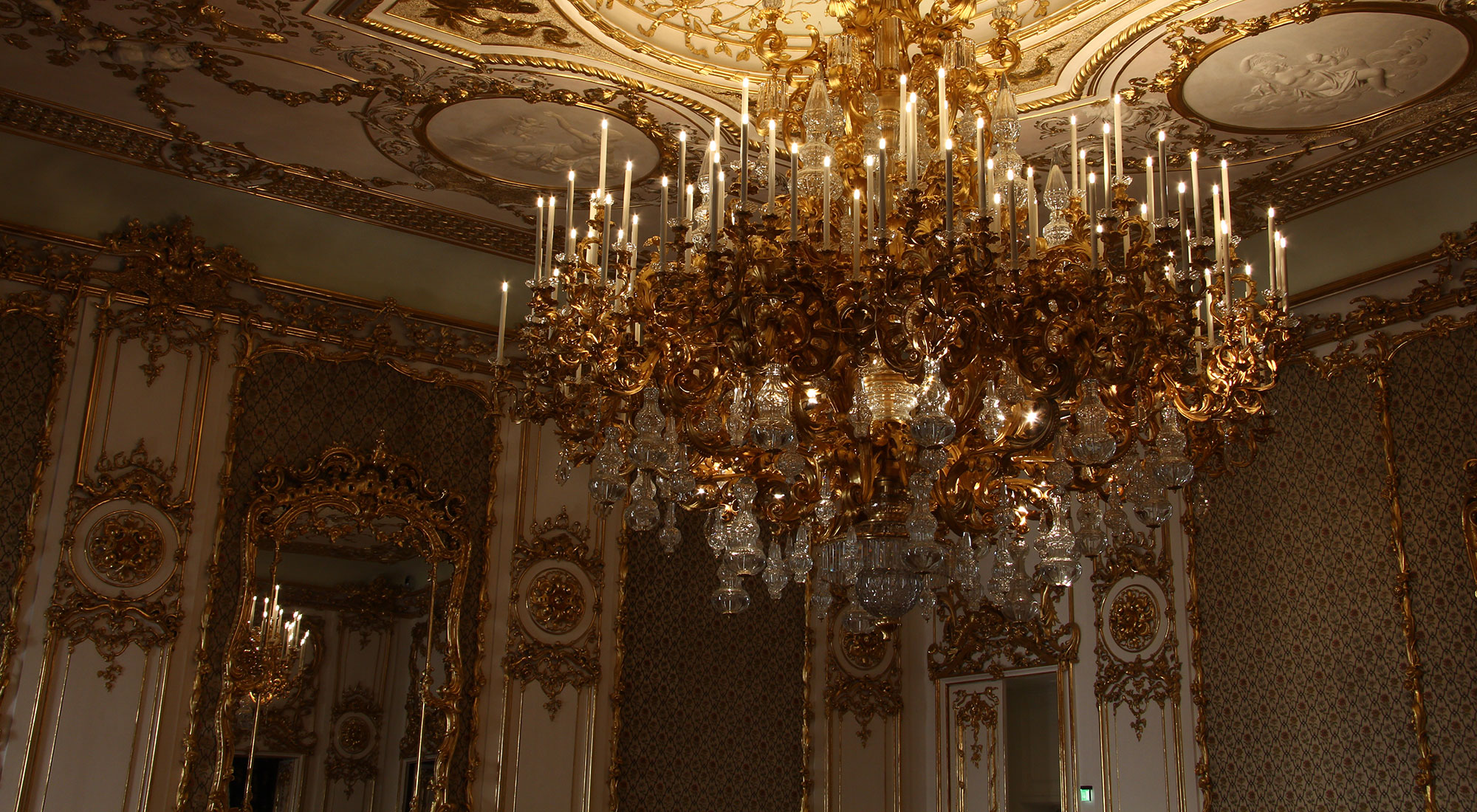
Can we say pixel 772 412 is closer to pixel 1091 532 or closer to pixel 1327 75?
pixel 1091 532

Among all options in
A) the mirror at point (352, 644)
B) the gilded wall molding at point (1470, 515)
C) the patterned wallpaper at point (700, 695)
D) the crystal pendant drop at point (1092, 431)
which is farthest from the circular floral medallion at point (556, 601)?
the gilded wall molding at point (1470, 515)

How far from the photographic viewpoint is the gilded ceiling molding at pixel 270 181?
17.3ft

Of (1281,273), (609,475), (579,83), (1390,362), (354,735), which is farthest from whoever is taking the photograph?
(354,735)

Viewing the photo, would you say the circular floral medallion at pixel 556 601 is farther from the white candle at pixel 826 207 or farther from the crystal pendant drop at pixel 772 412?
the white candle at pixel 826 207

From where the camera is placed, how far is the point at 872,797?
679cm

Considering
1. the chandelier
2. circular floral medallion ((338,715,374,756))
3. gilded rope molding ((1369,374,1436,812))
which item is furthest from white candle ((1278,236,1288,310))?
circular floral medallion ((338,715,374,756))

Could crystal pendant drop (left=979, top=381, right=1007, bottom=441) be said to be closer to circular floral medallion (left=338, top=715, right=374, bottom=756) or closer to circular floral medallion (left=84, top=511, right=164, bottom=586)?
circular floral medallion (left=338, top=715, right=374, bottom=756)

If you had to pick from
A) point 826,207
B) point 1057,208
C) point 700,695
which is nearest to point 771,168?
point 826,207

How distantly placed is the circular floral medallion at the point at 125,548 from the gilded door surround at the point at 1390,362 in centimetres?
473

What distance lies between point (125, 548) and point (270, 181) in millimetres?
1818

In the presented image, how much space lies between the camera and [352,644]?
18.8 feet

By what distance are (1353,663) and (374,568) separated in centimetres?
442

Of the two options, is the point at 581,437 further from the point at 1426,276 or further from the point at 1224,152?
the point at 1426,276

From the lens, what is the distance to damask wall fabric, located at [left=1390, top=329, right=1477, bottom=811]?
4.84m
